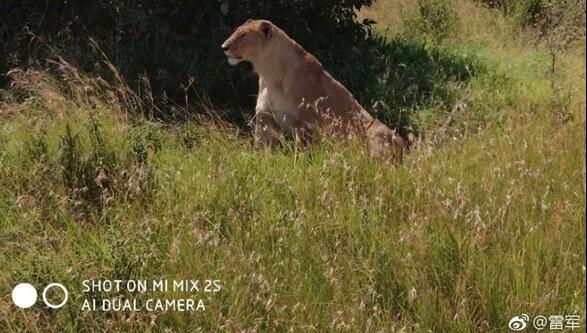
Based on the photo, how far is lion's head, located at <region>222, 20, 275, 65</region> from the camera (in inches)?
205

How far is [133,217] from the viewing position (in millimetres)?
3670

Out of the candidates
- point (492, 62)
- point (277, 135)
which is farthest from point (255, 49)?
point (492, 62)

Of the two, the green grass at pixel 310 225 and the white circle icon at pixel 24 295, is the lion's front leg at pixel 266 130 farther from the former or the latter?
the white circle icon at pixel 24 295

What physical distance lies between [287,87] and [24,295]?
2.59 metres

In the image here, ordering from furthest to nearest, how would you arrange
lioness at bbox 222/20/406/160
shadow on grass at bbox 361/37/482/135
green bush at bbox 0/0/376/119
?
green bush at bbox 0/0/376/119, shadow on grass at bbox 361/37/482/135, lioness at bbox 222/20/406/160

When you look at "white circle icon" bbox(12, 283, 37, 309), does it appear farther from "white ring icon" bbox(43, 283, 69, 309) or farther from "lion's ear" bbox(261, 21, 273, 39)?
"lion's ear" bbox(261, 21, 273, 39)

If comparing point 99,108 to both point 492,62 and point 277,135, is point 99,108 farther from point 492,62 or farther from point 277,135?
point 492,62

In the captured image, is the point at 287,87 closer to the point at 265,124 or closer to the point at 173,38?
the point at 265,124

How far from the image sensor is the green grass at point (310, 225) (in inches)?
117

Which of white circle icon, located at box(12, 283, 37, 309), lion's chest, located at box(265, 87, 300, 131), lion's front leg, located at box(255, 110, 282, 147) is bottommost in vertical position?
white circle icon, located at box(12, 283, 37, 309)

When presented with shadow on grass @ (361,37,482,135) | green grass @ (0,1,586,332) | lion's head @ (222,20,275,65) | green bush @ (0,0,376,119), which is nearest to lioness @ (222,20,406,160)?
lion's head @ (222,20,275,65)

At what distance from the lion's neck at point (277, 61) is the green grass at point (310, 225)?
2.48 ft

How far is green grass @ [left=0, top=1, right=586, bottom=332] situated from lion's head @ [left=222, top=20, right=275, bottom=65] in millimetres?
845

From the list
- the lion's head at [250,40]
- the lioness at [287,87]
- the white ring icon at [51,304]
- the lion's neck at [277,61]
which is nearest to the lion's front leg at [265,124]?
the lioness at [287,87]
